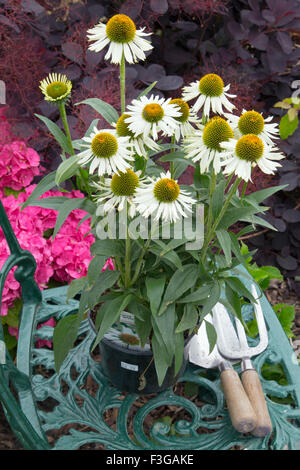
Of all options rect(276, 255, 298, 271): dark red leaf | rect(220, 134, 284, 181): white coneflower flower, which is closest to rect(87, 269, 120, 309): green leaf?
rect(220, 134, 284, 181): white coneflower flower

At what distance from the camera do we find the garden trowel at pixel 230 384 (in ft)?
2.32

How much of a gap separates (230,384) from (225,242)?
264 mm

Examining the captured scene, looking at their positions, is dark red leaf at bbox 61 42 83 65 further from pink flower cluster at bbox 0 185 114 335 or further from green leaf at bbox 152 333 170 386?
green leaf at bbox 152 333 170 386

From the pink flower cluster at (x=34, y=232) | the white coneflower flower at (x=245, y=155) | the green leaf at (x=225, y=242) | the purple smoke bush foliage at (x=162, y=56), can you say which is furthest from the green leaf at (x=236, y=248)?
the purple smoke bush foliage at (x=162, y=56)

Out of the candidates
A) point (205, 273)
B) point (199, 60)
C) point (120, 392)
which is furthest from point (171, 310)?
point (199, 60)

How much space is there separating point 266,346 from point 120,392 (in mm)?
260

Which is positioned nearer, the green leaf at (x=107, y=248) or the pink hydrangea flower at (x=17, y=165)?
the green leaf at (x=107, y=248)

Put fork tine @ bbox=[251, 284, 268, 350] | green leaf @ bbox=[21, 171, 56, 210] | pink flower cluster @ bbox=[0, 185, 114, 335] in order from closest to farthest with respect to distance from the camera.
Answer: green leaf @ bbox=[21, 171, 56, 210] → fork tine @ bbox=[251, 284, 268, 350] → pink flower cluster @ bbox=[0, 185, 114, 335]

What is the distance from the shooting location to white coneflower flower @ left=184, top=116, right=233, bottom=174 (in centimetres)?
56

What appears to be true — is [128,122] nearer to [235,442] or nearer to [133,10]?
[235,442]

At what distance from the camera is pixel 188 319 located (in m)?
0.66

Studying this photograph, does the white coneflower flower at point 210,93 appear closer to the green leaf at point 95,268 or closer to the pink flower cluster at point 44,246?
the green leaf at point 95,268

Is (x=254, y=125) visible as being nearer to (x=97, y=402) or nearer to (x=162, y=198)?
(x=162, y=198)

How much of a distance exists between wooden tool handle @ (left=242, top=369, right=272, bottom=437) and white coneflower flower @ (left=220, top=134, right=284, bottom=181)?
1.22ft
